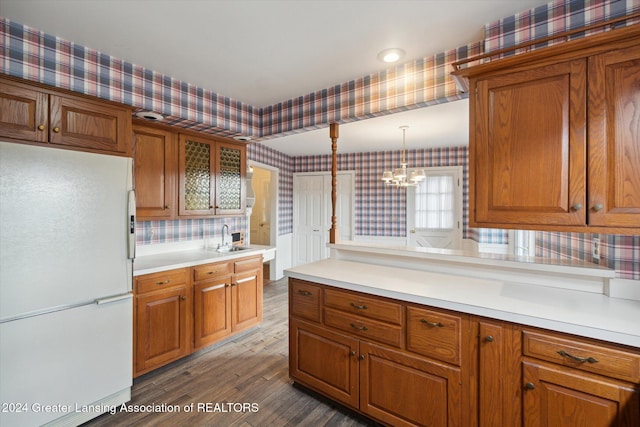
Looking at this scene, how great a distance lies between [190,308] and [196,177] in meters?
1.29

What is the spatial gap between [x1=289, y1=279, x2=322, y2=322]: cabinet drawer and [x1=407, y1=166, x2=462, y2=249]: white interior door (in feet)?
11.6

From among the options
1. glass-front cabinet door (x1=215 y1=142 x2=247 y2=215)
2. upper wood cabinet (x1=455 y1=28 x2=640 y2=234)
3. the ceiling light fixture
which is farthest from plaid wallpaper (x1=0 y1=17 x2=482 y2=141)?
upper wood cabinet (x1=455 y1=28 x2=640 y2=234)

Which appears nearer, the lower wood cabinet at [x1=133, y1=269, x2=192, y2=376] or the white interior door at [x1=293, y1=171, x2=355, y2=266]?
the lower wood cabinet at [x1=133, y1=269, x2=192, y2=376]

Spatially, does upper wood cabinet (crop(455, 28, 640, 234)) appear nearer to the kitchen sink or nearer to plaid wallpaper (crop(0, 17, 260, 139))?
plaid wallpaper (crop(0, 17, 260, 139))

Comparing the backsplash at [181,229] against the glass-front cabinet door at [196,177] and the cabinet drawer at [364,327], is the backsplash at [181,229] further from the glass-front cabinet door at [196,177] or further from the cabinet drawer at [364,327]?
the cabinet drawer at [364,327]

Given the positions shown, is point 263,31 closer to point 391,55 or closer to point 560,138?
point 391,55

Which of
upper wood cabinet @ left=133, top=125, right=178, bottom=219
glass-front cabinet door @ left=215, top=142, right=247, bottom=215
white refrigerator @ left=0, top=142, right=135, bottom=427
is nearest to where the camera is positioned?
white refrigerator @ left=0, top=142, right=135, bottom=427

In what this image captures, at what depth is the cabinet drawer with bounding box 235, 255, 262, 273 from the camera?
299cm

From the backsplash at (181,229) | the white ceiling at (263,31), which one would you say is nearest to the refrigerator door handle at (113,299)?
the backsplash at (181,229)

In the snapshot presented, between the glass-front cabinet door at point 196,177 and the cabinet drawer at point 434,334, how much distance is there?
7.64 feet

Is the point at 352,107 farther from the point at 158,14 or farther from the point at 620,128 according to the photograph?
the point at 620,128

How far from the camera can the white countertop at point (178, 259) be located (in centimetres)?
233

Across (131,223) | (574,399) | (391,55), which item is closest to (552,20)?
(391,55)

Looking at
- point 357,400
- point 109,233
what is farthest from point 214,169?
point 357,400
